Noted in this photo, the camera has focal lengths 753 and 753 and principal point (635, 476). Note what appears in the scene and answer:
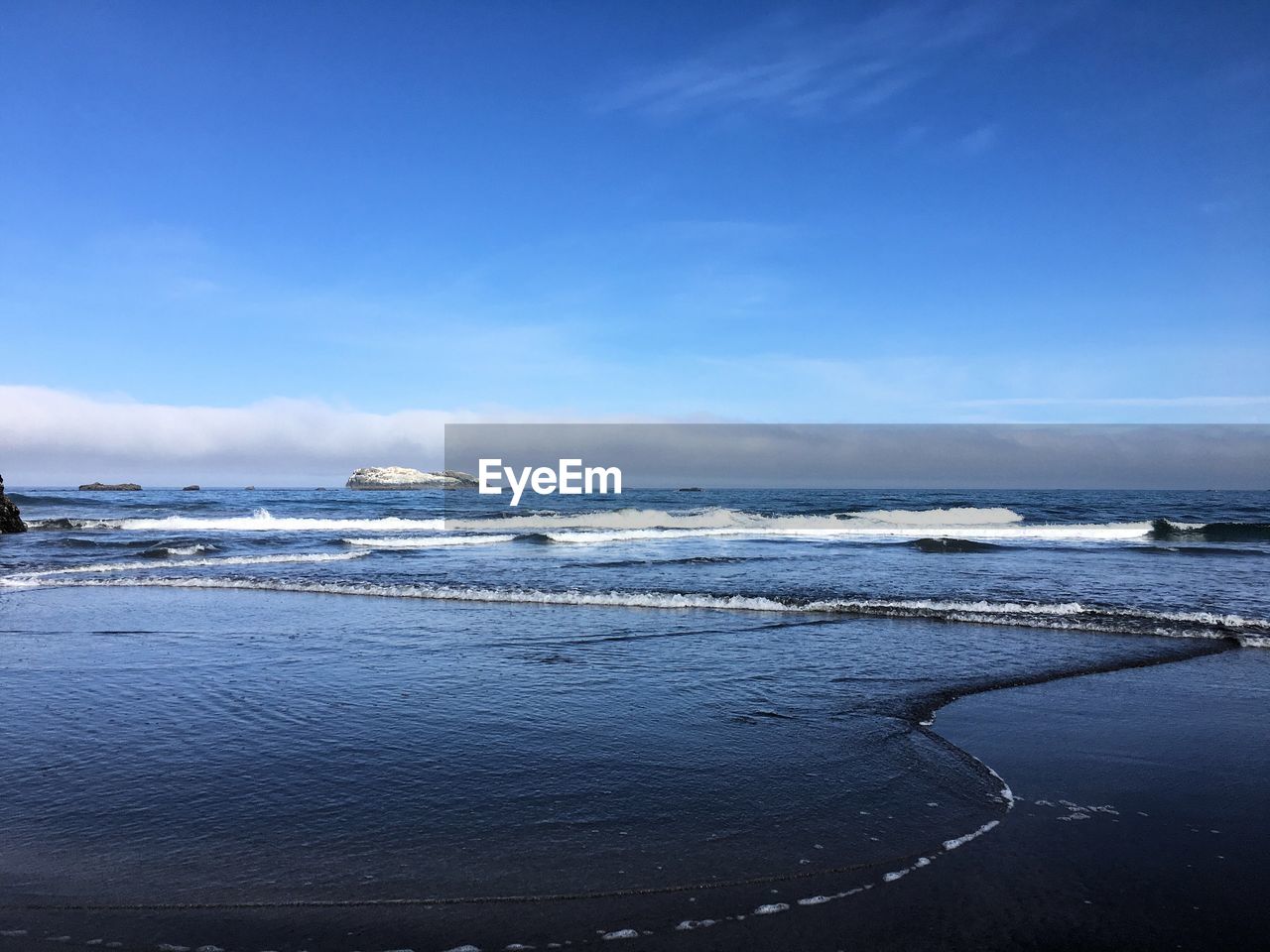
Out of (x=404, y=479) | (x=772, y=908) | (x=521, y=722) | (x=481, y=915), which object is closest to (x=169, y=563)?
(x=521, y=722)

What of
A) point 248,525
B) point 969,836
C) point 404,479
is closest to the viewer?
point 969,836

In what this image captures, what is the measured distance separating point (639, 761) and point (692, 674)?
8.99 feet

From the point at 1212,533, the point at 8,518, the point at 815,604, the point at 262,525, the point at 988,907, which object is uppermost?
the point at 8,518

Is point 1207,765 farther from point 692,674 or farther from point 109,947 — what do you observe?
point 109,947

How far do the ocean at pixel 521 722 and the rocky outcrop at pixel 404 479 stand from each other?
8402 cm

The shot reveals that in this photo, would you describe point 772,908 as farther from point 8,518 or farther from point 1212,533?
point 1212,533

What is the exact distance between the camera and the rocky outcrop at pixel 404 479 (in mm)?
99875

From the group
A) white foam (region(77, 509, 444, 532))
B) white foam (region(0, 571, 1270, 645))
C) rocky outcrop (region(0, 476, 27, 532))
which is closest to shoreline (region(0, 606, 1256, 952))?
white foam (region(0, 571, 1270, 645))

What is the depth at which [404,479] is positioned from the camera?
101250mm

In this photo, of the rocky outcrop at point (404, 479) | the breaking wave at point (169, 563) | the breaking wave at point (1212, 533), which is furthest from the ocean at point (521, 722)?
the rocky outcrop at point (404, 479)

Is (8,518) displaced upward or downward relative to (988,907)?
upward

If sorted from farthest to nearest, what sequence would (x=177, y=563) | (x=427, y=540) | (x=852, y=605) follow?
(x=427, y=540) < (x=177, y=563) < (x=852, y=605)

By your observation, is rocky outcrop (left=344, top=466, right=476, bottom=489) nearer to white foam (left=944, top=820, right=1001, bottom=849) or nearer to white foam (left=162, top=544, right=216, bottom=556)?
white foam (left=162, top=544, right=216, bottom=556)

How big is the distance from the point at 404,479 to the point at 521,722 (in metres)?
99.8
